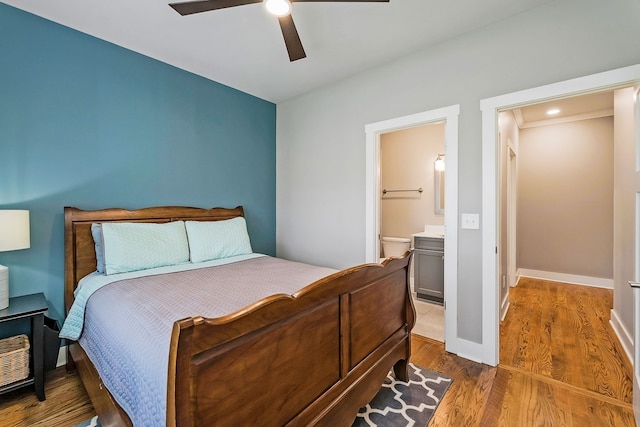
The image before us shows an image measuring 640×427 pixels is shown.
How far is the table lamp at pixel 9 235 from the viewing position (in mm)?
1829

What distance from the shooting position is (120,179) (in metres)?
2.64

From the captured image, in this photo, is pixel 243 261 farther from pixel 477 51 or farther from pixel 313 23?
pixel 477 51

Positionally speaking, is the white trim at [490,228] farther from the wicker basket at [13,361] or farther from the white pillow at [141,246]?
the wicker basket at [13,361]

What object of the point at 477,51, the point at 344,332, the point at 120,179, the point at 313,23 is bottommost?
the point at 344,332

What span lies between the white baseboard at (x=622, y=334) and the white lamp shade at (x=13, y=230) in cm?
454

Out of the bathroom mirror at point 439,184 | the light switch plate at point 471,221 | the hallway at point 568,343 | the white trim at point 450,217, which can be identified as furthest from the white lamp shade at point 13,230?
the bathroom mirror at point 439,184

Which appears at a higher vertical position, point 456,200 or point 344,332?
point 456,200

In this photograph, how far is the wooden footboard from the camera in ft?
2.93

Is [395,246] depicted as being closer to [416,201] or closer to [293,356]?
[416,201]

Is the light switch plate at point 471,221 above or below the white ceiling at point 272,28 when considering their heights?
below

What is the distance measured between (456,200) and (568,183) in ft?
11.3

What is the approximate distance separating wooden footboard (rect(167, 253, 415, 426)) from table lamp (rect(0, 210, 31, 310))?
6.18 ft

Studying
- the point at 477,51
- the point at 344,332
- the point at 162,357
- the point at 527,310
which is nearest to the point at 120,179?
the point at 162,357

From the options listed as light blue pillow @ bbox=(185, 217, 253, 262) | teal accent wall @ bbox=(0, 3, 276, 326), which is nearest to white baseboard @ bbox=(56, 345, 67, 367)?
teal accent wall @ bbox=(0, 3, 276, 326)
